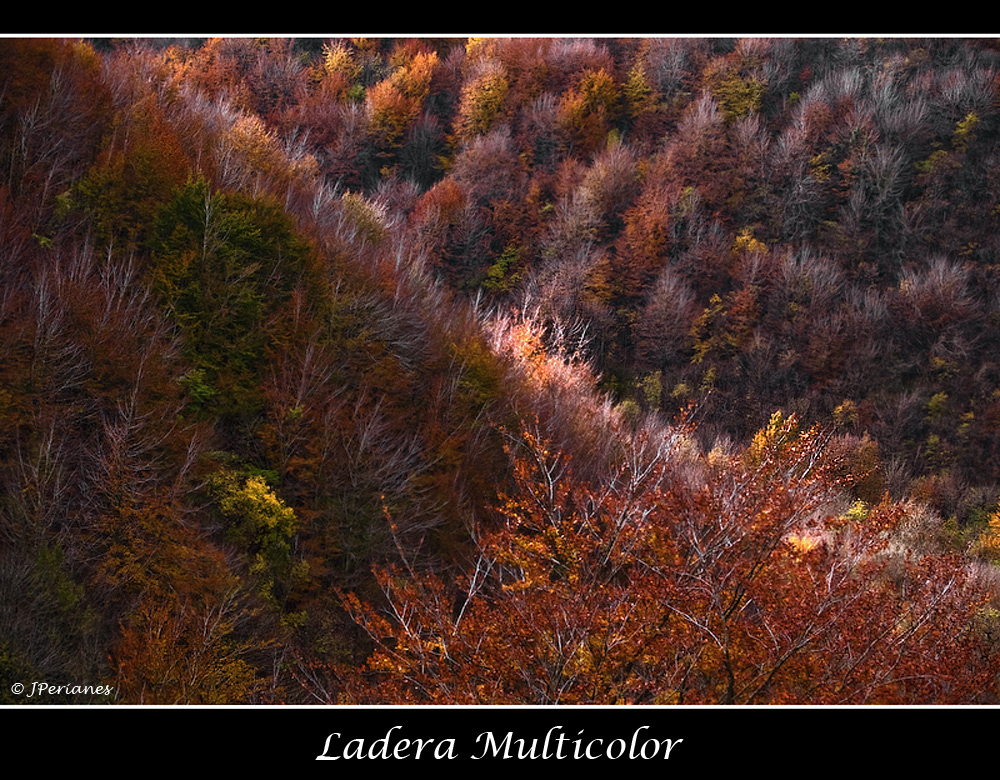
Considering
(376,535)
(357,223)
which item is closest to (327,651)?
(376,535)

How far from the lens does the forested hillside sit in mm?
10969

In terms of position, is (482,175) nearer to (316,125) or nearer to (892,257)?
(316,125)

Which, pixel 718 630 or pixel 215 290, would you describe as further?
pixel 215 290

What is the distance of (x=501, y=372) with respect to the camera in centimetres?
3002

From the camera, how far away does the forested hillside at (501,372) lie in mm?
10969

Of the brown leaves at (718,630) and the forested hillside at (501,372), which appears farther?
the forested hillside at (501,372)

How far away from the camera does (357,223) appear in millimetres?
35250

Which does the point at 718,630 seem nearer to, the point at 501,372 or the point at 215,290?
the point at 215,290

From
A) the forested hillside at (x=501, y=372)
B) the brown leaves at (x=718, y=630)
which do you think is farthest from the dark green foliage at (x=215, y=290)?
the brown leaves at (x=718, y=630)

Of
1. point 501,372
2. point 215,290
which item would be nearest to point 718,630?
point 215,290

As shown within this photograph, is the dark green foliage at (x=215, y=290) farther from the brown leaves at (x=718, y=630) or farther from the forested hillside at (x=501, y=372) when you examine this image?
the brown leaves at (x=718, y=630)

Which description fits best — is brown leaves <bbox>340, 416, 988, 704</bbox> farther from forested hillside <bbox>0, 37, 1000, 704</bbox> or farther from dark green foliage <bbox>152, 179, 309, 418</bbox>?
dark green foliage <bbox>152, 179, 309, 418</bbox>

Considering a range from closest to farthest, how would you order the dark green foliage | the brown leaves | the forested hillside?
the brown leaves
the forested hillside
the dark green foliage

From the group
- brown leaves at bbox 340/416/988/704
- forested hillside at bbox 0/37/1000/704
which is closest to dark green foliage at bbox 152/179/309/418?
forested hillside at bbox 0/37/1000/704
